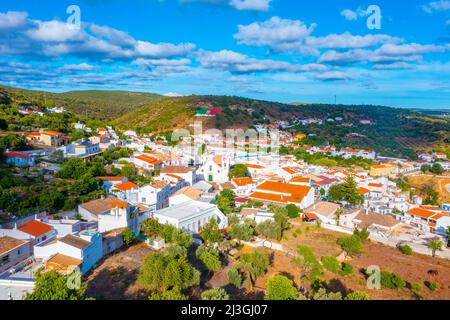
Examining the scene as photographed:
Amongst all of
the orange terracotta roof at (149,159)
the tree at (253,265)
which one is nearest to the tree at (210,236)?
the tree at (253,265)

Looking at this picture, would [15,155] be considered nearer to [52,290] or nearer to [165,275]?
[165,275]

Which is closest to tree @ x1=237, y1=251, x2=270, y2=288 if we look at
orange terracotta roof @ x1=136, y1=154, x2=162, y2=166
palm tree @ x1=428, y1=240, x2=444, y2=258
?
palm tree @ x1=428, y1=240, x2=444, y2=258

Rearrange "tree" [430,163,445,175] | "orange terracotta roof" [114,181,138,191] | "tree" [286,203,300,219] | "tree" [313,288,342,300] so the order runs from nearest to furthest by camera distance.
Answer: "tree" [313,288,342,300] → "tree" [286,203,300,219] → "orange terracotta roof" [114,181,138,191] → "tree" [430,163,445,175]

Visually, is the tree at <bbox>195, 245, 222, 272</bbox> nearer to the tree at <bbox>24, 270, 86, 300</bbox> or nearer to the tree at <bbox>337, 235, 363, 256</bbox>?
the tree at <bbox>24, 270, 86, 300</bbox>

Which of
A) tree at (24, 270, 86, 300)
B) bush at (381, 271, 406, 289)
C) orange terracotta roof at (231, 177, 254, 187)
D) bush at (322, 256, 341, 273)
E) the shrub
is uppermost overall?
tree at (24, 270, 86, 300)

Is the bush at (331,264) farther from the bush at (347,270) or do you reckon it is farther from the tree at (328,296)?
the tree at (328,296)

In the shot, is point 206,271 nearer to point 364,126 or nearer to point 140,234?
point 140,234
